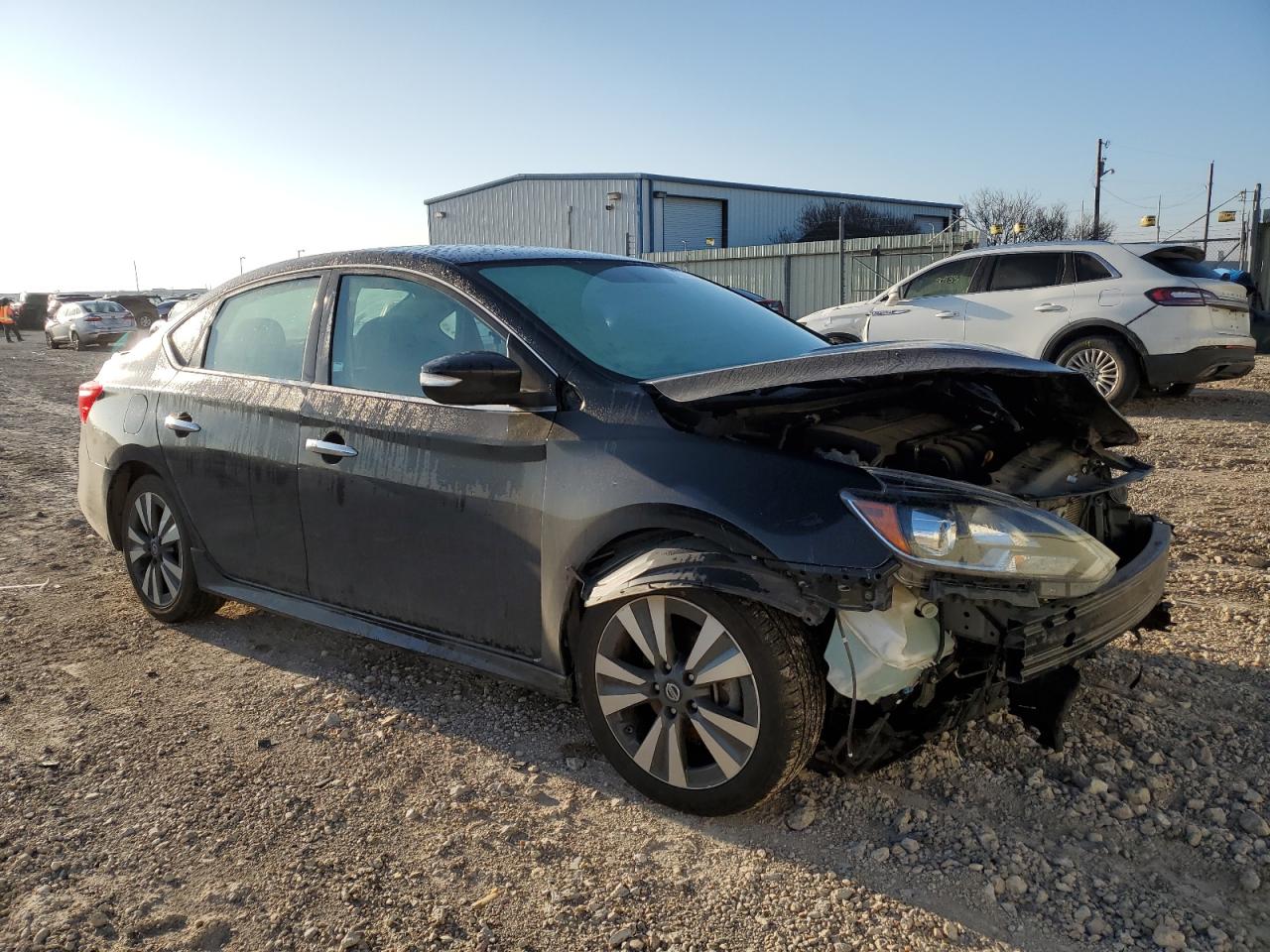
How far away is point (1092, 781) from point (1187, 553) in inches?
104

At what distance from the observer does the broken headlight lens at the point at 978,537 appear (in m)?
2.40

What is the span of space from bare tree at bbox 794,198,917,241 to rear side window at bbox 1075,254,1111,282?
100ft

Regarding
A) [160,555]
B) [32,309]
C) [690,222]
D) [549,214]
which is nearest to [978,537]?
[160,555]

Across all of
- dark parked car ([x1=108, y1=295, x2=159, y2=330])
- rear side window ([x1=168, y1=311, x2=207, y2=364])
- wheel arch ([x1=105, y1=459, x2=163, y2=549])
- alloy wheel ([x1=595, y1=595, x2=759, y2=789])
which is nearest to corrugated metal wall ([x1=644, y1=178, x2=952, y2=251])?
dark parked car ([x1=108, y1=295, x2=159, y2=330])

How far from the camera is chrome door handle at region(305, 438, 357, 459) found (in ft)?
11.4

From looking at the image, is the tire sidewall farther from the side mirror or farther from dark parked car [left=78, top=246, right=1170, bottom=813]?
the side mirror

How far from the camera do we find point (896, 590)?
2445mm

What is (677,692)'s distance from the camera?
270cm

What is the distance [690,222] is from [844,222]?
862 centimetres

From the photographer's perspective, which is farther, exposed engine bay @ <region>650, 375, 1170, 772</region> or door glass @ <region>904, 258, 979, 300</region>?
door glass @ <region>904, 258, 979, 300</region>

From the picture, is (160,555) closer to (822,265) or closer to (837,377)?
(837,377)

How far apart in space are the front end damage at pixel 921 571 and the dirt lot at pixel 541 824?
0.31 metres

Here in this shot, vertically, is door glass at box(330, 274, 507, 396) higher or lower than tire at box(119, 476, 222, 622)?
higher

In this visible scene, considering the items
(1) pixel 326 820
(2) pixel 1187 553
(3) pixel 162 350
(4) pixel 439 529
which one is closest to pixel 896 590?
(4) pixel 439 529
